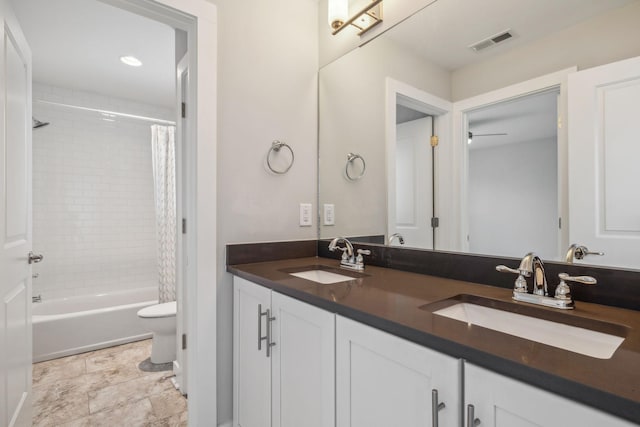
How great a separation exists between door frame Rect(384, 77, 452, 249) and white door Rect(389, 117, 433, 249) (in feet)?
0.09

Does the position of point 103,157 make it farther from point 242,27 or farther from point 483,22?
point 483,22

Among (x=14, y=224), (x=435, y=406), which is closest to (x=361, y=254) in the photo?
(x=435, y=406)

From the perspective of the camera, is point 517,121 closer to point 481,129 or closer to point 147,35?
point 481,129

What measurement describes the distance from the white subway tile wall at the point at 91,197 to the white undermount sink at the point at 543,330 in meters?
3.59

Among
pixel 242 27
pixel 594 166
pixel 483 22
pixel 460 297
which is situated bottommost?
pixel 460 297

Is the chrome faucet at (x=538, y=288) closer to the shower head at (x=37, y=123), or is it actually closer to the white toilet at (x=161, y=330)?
the white toilet at (x=161, y=330)

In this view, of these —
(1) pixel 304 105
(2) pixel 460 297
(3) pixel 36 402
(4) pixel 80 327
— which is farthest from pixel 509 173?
(4) pixel 80 327

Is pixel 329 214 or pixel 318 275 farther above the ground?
pixel 329 214

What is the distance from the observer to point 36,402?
6.16ft

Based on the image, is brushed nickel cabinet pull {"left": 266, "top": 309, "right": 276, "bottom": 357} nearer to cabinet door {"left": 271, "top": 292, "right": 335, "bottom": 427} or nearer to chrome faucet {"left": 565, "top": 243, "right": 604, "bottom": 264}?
cabinet door {"left": 271, "top": 292, "right": 335, "bottom": 427}

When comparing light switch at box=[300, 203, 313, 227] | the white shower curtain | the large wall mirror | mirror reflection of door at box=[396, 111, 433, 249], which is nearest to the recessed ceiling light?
the white shower curtain

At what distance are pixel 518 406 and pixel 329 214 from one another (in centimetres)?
141

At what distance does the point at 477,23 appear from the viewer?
4.11 ft

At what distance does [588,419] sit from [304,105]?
173 centimetres
